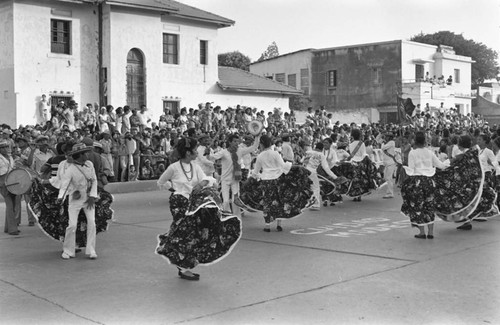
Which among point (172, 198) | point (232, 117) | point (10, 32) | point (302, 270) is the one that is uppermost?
point (10, 32)

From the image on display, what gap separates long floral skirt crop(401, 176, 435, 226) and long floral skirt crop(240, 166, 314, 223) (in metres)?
2.03

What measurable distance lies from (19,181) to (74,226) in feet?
8.74

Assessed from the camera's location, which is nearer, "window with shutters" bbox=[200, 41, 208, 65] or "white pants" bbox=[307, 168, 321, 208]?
"white pants" bbox=[307, 168, 321, 208]

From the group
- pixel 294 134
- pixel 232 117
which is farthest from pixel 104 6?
pixel 294 134

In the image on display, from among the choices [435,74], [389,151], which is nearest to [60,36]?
[389,151]

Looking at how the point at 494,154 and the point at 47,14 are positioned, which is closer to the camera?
the point at 494,154

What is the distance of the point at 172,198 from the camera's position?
793 cm

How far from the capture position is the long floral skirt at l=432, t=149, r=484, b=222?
10828 mm

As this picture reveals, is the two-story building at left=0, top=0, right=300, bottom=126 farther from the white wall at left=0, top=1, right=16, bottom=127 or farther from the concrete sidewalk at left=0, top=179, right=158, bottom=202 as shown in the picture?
the concrete sidewalk at left=0, top=179, right=158, bottom=202

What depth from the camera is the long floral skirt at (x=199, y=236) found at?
741cm

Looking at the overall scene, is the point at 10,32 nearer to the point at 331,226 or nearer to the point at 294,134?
the point at 294,134

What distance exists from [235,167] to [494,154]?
5105mm

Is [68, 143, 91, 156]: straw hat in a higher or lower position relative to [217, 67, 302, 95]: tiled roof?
lower

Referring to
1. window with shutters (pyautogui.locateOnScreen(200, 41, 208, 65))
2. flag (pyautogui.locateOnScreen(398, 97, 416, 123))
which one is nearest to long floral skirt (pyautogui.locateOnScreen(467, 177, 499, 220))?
flag (pyautogui.locateOnScreen(398, 97, 416, 123))
